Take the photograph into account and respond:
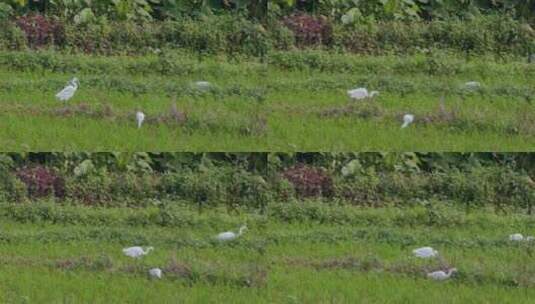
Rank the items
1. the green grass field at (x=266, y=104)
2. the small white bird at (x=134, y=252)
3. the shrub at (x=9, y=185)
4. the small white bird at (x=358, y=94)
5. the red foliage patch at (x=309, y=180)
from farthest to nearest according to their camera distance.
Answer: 1. the shrub at (x=9, y=185)
2. the red foliage patch at (x=309, y=180)
3. the small white bird at (x=134, y=252)
4. the small white bird at (x=358, y=94)
5. the green grass field at (x=266, y=104)

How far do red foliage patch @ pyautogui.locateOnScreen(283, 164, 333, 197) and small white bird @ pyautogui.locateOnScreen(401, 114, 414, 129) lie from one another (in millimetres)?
720

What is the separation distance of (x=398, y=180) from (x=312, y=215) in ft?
1.67

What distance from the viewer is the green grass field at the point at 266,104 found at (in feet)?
21.1

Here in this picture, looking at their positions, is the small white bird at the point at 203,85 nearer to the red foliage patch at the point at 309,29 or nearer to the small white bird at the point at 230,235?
the red foliage patch at the point at 309,29

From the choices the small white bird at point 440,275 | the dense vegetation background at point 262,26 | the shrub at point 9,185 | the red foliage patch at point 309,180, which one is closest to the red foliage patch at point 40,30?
the dense vegetation background at point 262,26

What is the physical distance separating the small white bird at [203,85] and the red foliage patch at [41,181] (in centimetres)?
107

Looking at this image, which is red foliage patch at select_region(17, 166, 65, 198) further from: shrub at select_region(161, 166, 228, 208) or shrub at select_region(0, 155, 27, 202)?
shrub at select_region(161, 166, 228, 208)

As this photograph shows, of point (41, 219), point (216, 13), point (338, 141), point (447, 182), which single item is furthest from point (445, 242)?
point (41, 219)

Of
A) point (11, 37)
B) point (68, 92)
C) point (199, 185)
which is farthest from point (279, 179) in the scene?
point (11, 37)

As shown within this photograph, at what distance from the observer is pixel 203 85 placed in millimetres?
6520

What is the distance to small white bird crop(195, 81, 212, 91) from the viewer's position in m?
6.51

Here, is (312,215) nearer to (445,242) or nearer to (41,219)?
(445,242)

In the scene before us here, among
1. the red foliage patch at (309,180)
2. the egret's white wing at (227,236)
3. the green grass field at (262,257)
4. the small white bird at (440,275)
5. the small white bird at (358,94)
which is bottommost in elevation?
the green grass field at (262,257)

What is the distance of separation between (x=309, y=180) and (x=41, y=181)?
137cm
